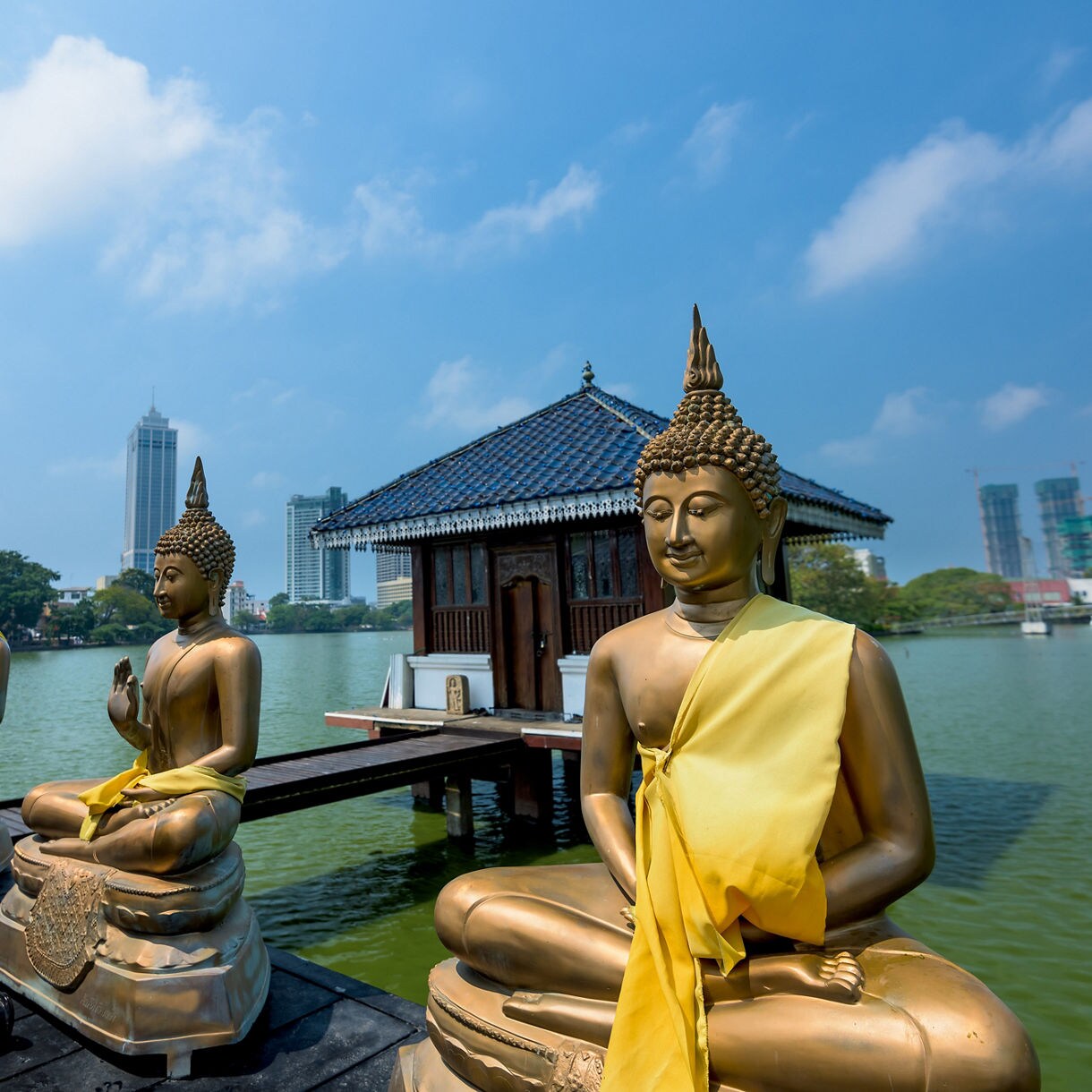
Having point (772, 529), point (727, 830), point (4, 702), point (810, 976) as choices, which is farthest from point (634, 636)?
point (4, 702)

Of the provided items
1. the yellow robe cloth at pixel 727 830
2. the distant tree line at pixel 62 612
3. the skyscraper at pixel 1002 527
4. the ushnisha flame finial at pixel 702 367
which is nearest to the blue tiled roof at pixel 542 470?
the ushnisha flame finial at pixel 702 367

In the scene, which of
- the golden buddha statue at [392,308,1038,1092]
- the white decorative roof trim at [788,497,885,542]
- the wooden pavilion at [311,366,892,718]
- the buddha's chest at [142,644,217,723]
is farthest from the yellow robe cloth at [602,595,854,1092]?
the white decorative roof trim at [788,497,885,542]

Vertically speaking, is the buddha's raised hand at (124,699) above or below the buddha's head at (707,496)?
below

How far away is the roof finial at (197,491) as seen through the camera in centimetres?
420

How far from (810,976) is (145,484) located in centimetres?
12729

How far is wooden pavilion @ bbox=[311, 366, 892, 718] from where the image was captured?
8.64 m

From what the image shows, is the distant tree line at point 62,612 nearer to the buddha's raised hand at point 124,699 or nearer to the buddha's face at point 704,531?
the buddha's raised hand at point 124,699

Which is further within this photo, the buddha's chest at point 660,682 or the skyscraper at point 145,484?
the skyscraper at point 145,484

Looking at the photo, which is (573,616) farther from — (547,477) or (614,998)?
(614,998)

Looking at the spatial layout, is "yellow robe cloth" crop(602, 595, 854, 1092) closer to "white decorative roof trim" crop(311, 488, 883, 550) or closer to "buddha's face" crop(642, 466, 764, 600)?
"buddha's face" crop(642, 466, 764, 600)

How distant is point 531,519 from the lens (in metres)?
8.36

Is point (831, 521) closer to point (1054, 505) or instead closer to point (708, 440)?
point (708, 440)

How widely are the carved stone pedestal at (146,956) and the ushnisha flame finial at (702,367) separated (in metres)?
2.95

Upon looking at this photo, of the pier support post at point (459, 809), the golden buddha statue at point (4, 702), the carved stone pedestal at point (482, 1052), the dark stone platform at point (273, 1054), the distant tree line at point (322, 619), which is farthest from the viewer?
the distant tree line at point (322, 619)
